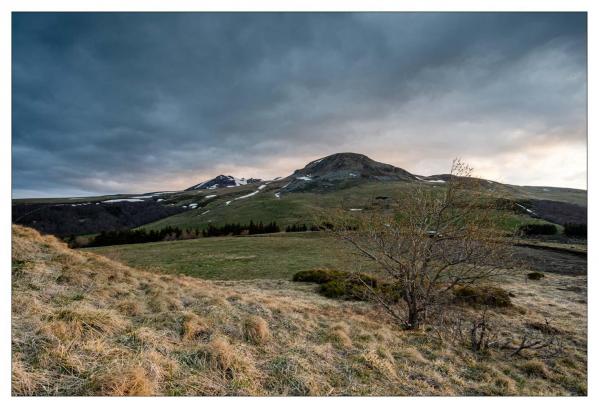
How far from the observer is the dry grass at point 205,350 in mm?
5109

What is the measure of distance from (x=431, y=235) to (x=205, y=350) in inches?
425

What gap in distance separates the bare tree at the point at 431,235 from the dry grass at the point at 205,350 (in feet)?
7.94

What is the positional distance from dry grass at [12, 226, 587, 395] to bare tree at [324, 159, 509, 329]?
2.42m

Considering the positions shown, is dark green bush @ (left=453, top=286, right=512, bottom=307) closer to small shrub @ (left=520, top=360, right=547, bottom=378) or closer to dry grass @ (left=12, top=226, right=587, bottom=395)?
dry grass @ (left=12, top=226, right=587, bottom=395)

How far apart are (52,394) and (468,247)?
1316 cm

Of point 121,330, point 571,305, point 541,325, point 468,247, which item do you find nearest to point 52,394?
point 121,330

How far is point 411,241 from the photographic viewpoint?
12.9 m

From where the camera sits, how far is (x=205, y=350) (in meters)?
6.23

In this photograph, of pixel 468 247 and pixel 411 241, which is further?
pixel 411 241

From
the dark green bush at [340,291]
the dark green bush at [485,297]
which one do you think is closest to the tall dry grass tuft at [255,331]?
the dark green bush at [340,291]

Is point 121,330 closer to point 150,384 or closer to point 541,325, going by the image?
point 150,384

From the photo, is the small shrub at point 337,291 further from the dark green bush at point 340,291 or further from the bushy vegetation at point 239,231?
the bushy vegetation at point 239,231

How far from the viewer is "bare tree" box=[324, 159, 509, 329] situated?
12086 mm

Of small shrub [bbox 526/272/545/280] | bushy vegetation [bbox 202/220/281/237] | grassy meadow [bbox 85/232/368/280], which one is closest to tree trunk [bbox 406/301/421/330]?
grassy meadow [bbox 85/232/368/280]
